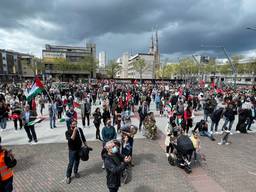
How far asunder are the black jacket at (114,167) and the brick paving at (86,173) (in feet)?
5.34

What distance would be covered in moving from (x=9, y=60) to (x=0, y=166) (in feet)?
321

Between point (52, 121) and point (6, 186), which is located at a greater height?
point (6, 186)

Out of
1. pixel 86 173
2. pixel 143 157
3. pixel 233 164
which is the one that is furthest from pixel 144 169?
pixel 233 164

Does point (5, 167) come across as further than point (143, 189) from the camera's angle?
No

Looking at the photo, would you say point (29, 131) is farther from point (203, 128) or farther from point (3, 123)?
point (203, 128)

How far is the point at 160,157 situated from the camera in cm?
720

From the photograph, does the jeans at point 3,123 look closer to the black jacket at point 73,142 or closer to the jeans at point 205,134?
the black jacket at point 73,142

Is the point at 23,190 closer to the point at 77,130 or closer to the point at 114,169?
the point at 77,130

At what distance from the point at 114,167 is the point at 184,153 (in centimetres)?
333

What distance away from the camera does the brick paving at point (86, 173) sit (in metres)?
5.15

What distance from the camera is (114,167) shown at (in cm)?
342

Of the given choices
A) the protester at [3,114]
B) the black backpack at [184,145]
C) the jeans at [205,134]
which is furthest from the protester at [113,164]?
the protester at [3,114]

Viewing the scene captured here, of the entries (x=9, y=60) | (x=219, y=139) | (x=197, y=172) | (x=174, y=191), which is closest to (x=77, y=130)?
(x=174, y=191)

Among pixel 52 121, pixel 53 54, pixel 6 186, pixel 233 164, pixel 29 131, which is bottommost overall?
pixel 233 164
